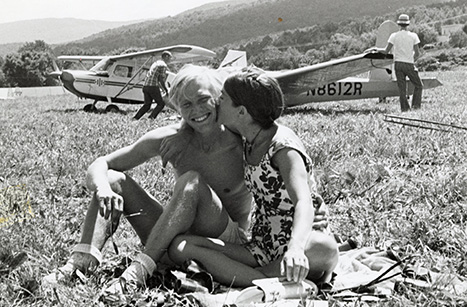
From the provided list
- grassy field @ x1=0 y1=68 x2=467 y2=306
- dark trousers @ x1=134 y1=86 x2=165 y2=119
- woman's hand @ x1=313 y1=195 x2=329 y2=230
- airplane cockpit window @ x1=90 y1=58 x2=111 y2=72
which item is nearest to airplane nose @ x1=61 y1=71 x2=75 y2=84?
airplane cockpit window @ x1=90 y1=58 x2=111 y2=72

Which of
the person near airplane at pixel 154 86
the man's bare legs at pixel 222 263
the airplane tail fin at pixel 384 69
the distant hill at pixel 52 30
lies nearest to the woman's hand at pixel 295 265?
the man's bare legs at pixel 222 263

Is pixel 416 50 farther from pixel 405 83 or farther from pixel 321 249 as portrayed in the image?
pixel 321 249

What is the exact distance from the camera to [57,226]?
277cm

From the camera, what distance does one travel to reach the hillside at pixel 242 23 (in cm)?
9750

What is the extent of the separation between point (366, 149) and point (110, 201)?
2.93 m

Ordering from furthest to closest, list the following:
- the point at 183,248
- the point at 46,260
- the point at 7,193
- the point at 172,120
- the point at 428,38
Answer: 1. the point at 428,38
2. the point at 172,120
3. the point at 7,193
4. the point at 46,260
5. the point at 183,248

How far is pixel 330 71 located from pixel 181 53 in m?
6.98

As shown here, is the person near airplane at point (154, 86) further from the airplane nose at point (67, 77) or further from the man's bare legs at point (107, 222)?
the man's bare legs at point (107, 222)

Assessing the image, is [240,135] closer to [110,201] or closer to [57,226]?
[110,201]

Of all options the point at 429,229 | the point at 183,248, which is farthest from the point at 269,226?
the point at 429,229

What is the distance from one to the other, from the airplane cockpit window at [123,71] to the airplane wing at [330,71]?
623 centimetres

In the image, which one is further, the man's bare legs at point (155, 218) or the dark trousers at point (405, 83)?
the dark trousers at point (405, 83)

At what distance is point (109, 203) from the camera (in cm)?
208

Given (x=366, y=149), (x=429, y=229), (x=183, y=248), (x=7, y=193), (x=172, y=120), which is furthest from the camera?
(x=172, y=120)
